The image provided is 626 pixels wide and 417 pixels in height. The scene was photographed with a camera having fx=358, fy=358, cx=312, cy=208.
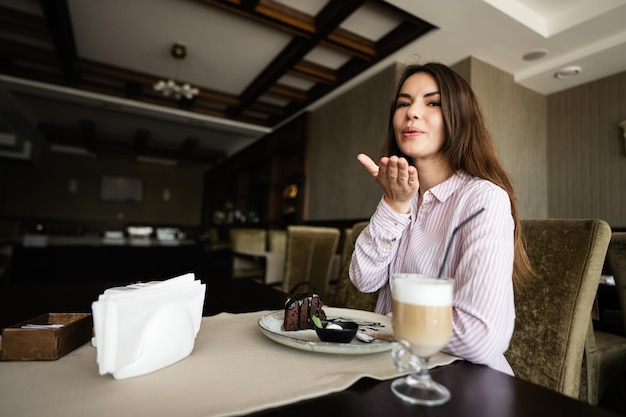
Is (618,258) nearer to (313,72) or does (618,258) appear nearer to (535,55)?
(535,55)

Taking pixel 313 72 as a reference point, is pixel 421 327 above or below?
below

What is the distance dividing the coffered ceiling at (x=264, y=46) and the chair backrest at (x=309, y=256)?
1.90m

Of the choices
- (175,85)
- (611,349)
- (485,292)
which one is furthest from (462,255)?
(175,85)

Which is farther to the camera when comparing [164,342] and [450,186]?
[450,186]

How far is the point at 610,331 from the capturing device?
5.68 ft

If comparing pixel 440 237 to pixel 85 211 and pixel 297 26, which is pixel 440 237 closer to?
pixel 297 26

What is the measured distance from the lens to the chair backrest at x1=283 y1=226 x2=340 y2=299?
283cm

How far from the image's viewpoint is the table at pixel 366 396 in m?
0.42

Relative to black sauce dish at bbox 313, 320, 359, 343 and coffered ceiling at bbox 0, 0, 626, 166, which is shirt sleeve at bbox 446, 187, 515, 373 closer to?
black sauce dish at bbox 313, 320, 359, 343

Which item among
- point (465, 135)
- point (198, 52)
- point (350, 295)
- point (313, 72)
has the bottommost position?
point (350, 295)

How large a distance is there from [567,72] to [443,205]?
3.62m

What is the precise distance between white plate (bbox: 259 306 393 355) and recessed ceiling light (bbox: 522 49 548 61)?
366 cm

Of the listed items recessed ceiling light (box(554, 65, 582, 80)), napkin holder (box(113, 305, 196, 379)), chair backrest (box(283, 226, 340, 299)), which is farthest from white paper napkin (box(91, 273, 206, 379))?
recessed ceiling light (box(554, 65, 582, 80))

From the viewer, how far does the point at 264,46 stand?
3.90m
